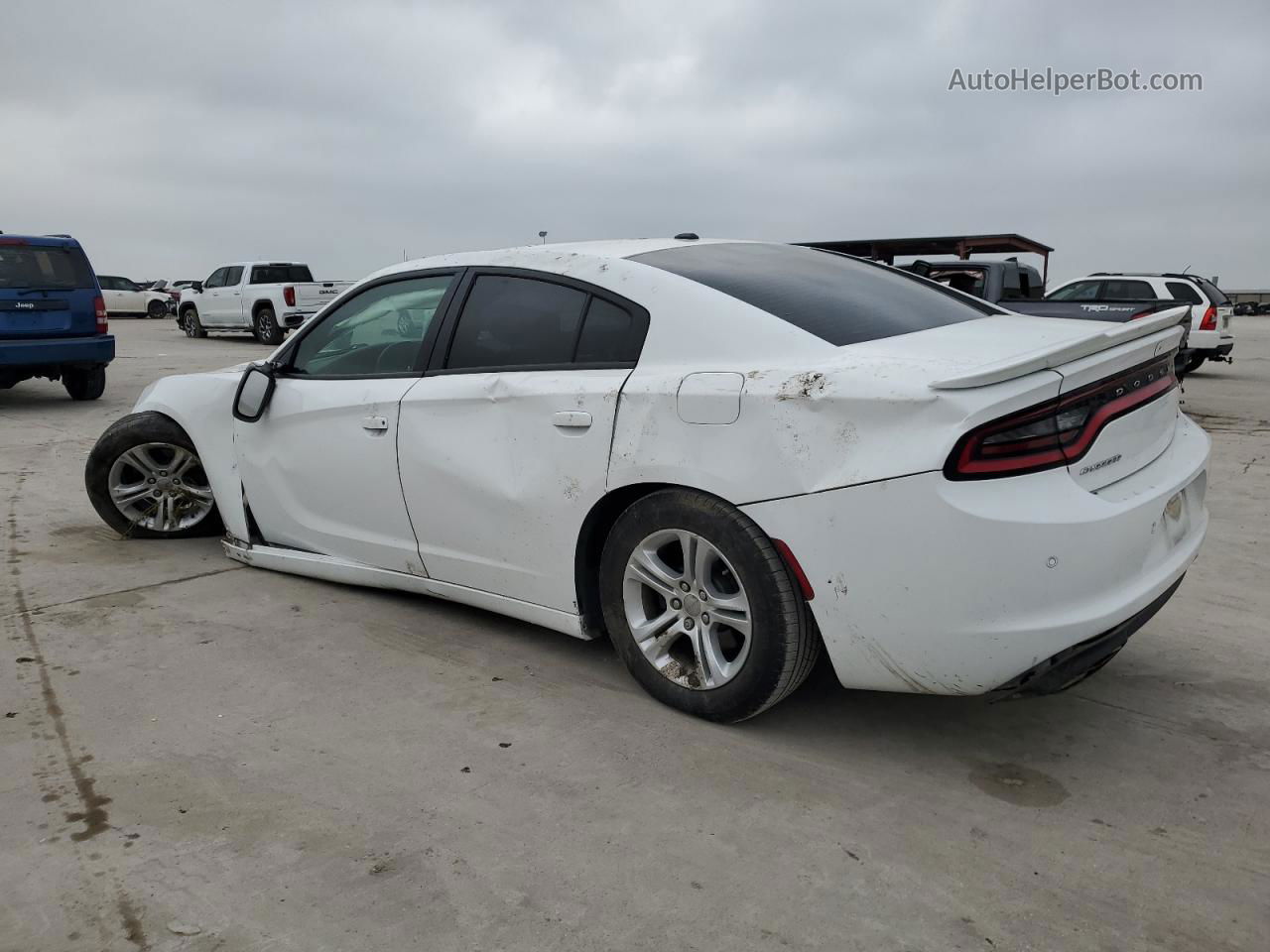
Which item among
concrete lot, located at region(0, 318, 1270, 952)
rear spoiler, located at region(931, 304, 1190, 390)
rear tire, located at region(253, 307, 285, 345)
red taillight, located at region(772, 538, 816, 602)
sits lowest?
concrete lot, located at region(0, 318, 1270, 952)

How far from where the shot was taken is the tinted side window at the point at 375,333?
13.2 ft

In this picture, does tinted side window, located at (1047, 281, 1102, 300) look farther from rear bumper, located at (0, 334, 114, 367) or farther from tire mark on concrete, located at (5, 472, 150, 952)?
tire mark on concrete, located at (5, 472, 150, 952)

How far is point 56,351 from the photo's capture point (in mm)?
11078

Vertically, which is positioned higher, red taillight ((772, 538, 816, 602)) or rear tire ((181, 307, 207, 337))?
rear tire ((181, 307, 207, 337))

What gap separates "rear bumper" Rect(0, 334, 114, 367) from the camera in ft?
35.3

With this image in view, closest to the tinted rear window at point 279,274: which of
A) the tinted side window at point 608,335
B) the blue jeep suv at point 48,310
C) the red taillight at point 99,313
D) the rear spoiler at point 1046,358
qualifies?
the red taillight at point 99,313

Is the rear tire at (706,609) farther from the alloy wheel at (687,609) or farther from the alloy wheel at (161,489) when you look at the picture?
the alloy wheel at (161,489)

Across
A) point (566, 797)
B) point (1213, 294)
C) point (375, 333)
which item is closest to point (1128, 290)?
point (1213, 294)

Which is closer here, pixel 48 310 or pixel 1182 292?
pixel 48 310

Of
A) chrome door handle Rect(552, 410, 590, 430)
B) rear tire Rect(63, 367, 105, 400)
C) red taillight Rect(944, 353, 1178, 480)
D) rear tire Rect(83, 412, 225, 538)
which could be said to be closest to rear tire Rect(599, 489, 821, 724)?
chrome door handle Rect(552, 410, 590, 430)

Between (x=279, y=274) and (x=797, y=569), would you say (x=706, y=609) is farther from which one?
(x=279, y=274)

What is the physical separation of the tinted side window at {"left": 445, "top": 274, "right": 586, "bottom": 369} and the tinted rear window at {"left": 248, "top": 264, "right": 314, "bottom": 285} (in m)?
20.1

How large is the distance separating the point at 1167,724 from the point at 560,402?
85.7 inches

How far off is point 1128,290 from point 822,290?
539 inches
